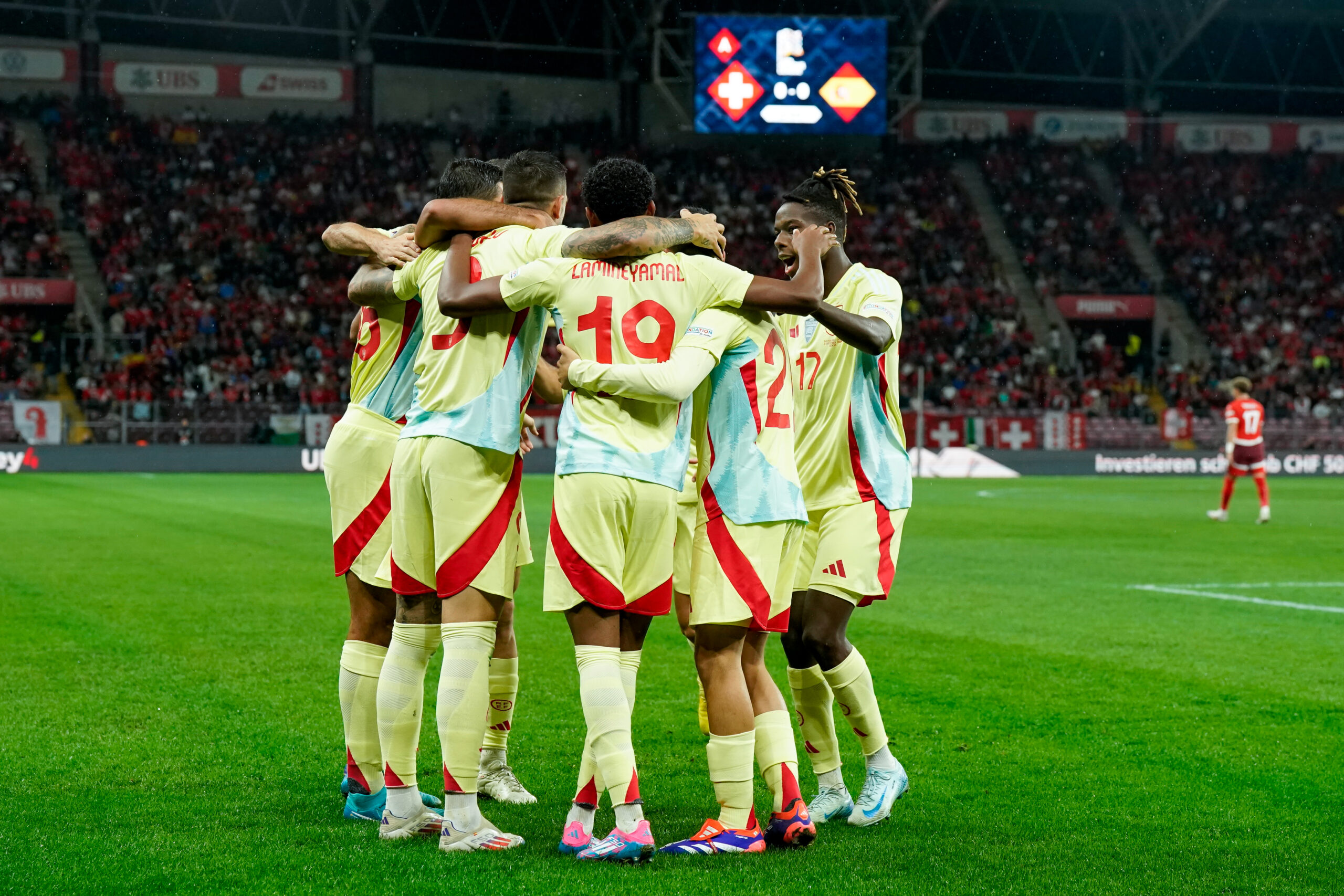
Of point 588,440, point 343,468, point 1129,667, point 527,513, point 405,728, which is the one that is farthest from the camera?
point 527,513

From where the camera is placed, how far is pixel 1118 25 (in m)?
45.1

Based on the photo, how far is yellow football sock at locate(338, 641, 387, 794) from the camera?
5.26m

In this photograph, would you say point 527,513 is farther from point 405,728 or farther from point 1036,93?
point 1036,93

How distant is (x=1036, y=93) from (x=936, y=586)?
37.0 meters

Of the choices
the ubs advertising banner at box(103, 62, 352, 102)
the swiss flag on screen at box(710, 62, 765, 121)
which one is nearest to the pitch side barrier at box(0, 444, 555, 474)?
the swiss flag on screen at box(710, 62, 765, 121)

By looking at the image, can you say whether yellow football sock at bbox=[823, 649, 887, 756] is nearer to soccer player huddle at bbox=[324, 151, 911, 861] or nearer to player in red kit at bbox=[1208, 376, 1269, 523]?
soccer player huddle at bbox=[324, 151, 911, 861]

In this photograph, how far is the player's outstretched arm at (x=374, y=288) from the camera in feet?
17.0

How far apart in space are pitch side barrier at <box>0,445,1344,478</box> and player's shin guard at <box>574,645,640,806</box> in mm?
26452

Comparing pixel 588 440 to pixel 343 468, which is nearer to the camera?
pixel 588 440

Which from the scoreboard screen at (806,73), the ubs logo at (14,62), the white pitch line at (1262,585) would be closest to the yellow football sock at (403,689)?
the white pitch line at (1262,585)

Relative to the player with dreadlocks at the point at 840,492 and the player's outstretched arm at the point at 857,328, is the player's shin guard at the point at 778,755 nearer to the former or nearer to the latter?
the player with dreadlocks at the point at 840,492

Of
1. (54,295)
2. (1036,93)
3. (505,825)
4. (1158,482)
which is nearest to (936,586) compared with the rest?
(505,825)

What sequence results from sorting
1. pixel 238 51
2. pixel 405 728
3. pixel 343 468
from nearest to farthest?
pixel 405 728 → pixel 343 468 → pixel 238 51

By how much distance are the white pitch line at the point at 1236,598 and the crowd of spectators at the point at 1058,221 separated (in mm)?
30785
